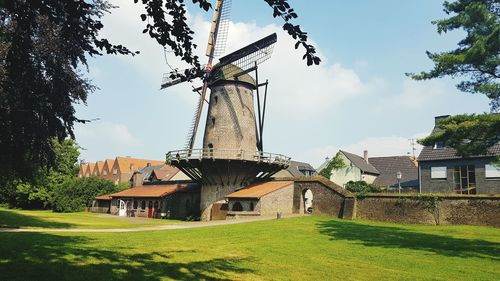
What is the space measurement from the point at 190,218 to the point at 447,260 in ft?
83.1

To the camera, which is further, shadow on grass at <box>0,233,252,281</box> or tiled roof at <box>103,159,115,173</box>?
tiled roof at <box>103,159,115,173</box>

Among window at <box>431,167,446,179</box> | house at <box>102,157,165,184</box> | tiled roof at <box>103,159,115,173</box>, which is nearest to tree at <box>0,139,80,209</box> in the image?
house at <box>102,157,165,184</box>

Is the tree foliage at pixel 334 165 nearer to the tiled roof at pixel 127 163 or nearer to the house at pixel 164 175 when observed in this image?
the house at pixel 164 175

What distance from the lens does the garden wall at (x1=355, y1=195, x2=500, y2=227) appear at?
25.0 meters

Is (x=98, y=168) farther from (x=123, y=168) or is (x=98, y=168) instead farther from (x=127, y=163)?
(x=123, y=168)

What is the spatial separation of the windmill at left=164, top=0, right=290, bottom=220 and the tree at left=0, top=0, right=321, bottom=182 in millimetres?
14188

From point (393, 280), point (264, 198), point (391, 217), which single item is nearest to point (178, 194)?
point (264, 198)

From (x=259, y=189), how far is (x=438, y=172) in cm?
1676

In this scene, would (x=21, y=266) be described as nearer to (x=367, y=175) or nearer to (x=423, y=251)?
(x=423, y=251)

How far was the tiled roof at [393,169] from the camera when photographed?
48906mm

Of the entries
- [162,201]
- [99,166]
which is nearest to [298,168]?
[162,201]

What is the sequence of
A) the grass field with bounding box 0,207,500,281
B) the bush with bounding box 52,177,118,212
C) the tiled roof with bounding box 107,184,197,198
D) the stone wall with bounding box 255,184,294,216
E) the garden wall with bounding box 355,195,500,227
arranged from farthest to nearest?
1. the bush with bounding box 52,177,118,212
2. the tiled roof with bounding box 107,184,197,198
3. the stone wall with bounding box 255,184,294,216
4. the garden wall with bounding box 355,195,500,227
5. the grass field with bounding box 0,207,500,281

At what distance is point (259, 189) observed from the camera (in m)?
32.5

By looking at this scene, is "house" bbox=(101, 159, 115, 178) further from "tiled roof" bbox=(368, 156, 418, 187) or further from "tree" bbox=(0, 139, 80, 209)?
"tiled roof" bbox=(368, 156, 418, 187)
